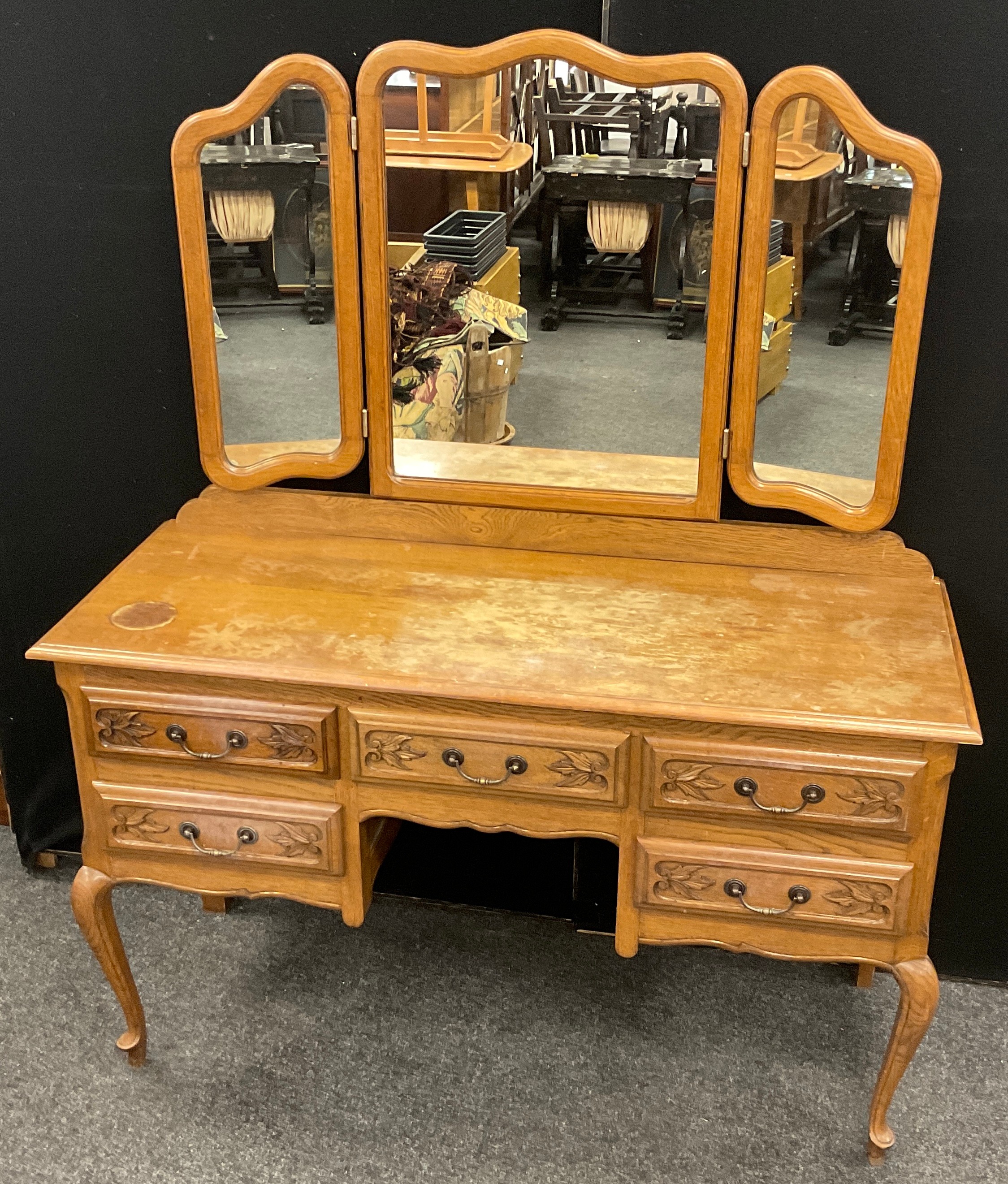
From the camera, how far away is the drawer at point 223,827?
181 centimetres

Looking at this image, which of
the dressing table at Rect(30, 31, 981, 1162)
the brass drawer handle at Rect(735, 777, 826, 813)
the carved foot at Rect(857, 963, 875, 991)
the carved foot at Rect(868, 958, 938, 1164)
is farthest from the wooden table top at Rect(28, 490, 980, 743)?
the carved foot at Rect(857, 963, 875, 991)

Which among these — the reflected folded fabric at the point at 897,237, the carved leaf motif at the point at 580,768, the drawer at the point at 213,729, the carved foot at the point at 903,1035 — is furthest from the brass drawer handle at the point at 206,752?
the reflected folded fabric at the point at 897,237

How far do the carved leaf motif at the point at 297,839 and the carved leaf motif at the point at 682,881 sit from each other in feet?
1.66

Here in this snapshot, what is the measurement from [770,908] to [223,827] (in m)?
0.82

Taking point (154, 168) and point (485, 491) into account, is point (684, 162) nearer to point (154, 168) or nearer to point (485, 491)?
point (485, 491)

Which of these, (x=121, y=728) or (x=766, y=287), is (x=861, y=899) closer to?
(x=766, y=287)

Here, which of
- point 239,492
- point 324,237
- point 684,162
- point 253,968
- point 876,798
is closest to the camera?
point 876,798

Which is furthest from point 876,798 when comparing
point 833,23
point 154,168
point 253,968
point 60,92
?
point 60,92

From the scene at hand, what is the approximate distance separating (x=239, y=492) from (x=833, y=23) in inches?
46.4

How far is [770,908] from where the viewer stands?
1.73 metres

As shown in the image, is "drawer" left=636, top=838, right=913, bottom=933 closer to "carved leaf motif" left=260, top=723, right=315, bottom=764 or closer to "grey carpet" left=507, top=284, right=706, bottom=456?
"carved leaf motif" left=260, top=723, right=315, bottom=764

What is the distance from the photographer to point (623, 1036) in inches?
85.7

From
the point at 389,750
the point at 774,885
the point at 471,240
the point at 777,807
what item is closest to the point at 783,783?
the point at 777,807

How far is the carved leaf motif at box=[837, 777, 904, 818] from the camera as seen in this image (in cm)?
162
